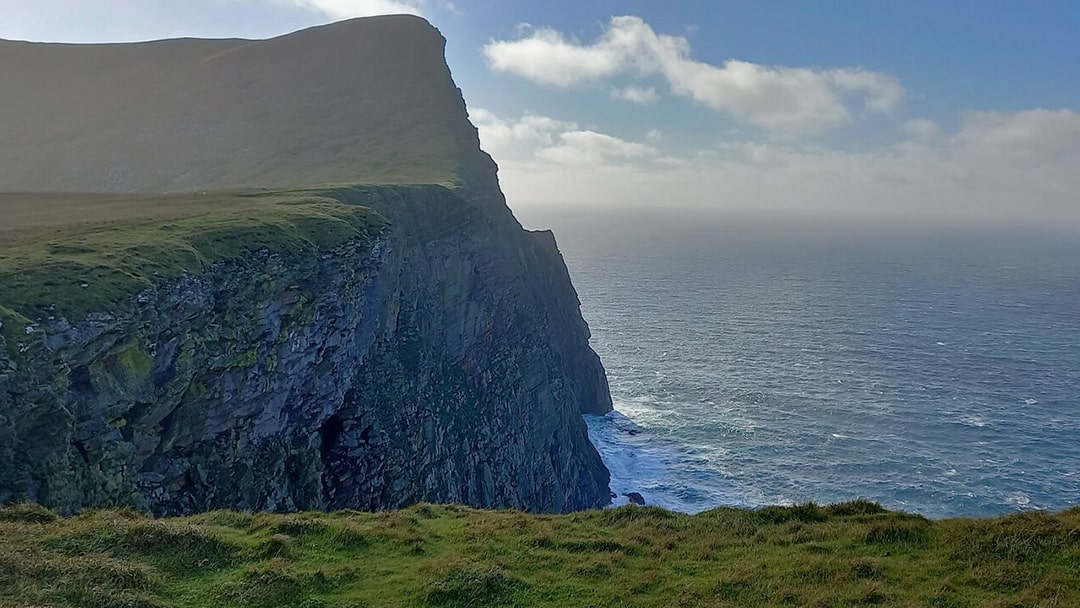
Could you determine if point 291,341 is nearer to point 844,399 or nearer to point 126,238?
point 126,238

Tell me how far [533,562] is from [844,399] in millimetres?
74744

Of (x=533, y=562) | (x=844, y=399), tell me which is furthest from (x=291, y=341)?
(x=844, y=399)

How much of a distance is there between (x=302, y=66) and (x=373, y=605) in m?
127

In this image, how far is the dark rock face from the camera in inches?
811

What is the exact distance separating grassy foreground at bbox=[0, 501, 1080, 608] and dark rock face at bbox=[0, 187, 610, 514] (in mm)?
4293

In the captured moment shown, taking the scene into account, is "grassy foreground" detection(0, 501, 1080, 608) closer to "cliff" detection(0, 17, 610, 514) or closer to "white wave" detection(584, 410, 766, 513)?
"cliff" detection(0, 17, 610, 514)

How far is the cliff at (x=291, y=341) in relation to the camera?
69.3ft

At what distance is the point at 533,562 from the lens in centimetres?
1706

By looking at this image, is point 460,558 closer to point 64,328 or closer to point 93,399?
point 93,399

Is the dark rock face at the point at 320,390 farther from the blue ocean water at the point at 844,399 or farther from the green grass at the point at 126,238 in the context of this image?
the blue ocean water at the point at 844,399

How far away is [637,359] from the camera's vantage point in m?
101

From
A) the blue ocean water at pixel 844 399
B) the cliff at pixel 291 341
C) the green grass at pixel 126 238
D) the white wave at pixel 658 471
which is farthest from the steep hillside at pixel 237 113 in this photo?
the blue ocean water at pixel 844 399

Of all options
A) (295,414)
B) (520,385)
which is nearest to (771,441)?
(520,385)

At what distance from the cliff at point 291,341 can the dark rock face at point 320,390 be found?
11cm
